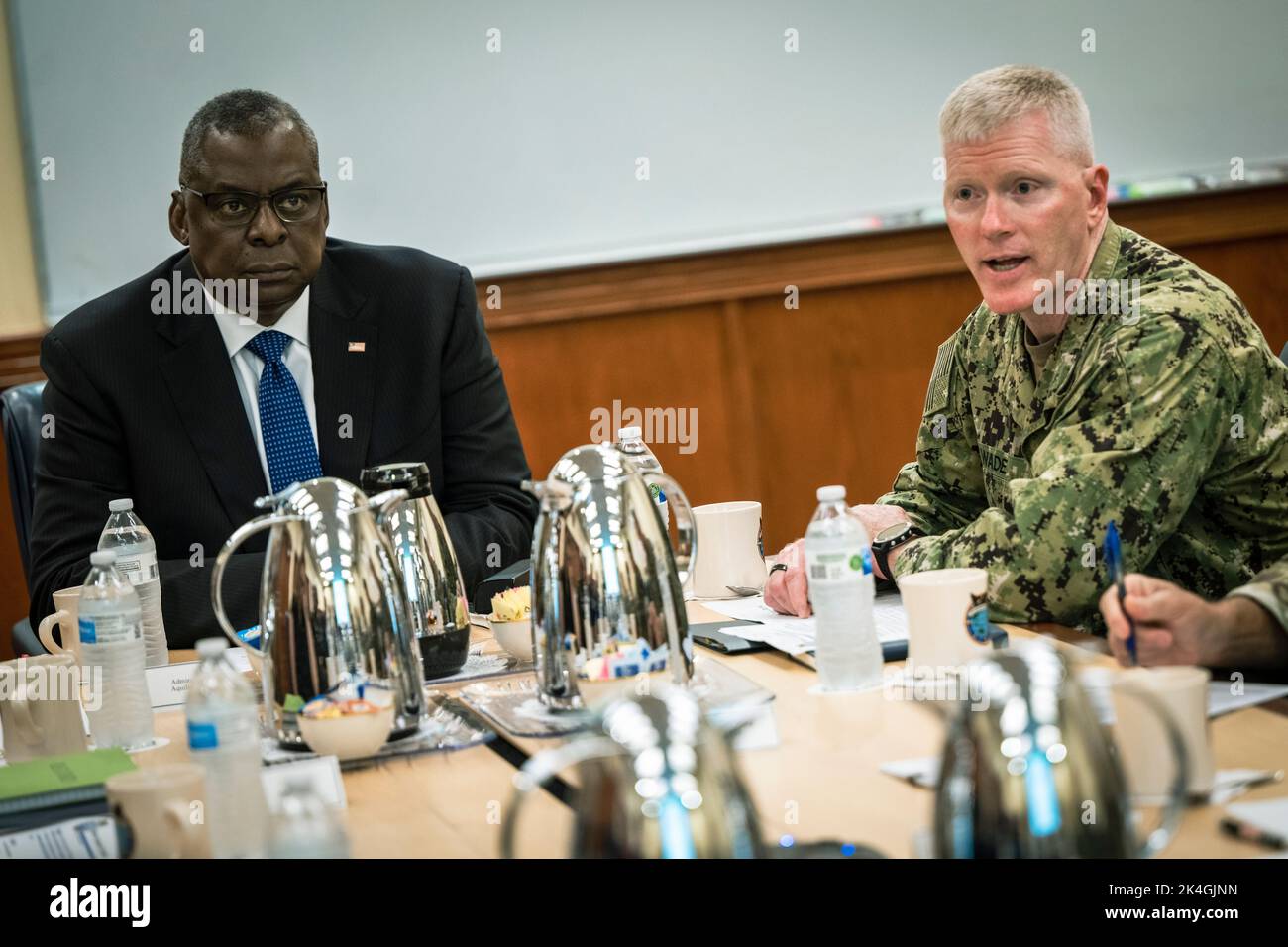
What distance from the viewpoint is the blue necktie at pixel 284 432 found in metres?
2.37

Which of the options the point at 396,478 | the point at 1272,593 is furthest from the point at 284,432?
the point at 1272,593

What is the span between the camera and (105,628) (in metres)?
1.48

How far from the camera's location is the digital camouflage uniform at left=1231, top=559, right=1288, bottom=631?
138cm

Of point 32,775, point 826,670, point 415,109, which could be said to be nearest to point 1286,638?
point 826,670

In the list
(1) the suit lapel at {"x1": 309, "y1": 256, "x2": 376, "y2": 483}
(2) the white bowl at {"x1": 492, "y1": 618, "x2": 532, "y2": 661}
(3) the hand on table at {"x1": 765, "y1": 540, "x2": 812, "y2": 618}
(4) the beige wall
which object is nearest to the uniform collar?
(3) the hand on table at {"x1": 765, "y1": 540, "x2": 812, "y2": 618}

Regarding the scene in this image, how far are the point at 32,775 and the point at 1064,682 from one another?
0.98 m

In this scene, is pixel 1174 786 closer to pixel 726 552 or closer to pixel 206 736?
pixel 206 736

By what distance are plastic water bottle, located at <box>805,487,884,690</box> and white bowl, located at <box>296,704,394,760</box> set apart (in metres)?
0.46

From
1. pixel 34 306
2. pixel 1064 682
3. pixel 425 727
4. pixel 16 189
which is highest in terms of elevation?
pixel 16 189

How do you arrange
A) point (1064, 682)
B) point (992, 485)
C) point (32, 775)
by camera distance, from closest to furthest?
point (1064, 682) → point (32, 775) → point (992, 485)

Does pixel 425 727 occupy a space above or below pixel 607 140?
below

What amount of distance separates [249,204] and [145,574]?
0.78 m

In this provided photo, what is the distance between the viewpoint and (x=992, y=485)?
2098mm
